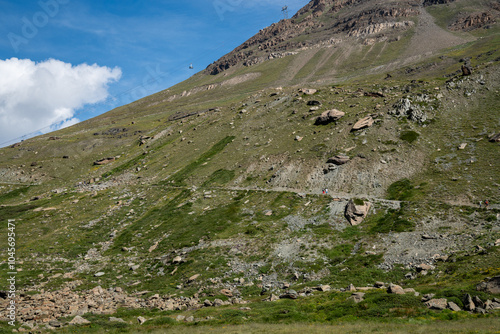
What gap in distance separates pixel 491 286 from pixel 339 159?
40.3 metres

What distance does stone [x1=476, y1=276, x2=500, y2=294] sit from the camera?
87.8 ft

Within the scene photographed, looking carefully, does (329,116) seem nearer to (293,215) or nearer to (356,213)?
(293,215)

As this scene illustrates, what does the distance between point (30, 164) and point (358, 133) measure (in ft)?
461

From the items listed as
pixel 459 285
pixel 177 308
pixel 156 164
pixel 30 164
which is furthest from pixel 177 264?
pixel 30 164

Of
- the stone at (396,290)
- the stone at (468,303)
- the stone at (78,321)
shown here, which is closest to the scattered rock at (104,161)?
the stone at (78,321)

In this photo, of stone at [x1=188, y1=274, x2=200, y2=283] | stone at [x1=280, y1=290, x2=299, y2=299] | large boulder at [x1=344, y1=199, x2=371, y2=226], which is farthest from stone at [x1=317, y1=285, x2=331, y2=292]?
stone at [x1=188, y1=274, x2=200, y2=283]

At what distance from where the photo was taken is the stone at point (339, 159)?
212 ft

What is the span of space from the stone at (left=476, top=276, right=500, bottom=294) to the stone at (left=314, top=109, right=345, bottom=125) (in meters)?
58.8

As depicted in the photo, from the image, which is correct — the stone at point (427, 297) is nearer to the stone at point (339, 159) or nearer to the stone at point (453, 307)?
the stone at point (453, 307)

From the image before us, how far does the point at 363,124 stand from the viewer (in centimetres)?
7275

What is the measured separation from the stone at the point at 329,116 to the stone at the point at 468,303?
2383 inches

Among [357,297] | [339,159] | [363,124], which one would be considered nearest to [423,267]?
[357,297]

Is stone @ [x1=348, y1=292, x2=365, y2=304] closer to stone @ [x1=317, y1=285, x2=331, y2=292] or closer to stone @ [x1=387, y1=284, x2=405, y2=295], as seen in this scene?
stone @ [x1=387, y1=284, x2=405, y2=295]

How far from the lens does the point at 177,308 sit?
1403 inches
